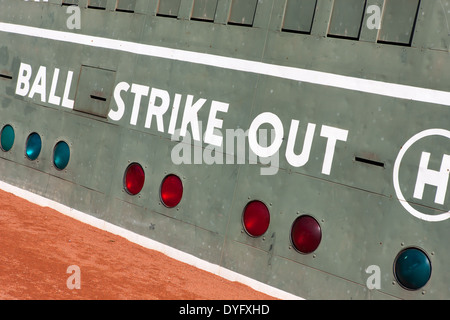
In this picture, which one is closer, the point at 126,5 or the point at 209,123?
the point at 209,123

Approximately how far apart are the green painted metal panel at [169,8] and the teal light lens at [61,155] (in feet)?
8.42

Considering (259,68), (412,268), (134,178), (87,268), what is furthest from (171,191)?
(412,268)

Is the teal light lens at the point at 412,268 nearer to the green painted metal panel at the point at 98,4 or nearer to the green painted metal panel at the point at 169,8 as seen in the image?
the green painted metal panel at the point at 169,8

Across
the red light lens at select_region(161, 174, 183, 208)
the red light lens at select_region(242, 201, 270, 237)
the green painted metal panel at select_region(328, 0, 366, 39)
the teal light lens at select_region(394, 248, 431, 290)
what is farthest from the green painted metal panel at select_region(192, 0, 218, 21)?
the teal light lens at select_region(394, 248, 431, 290)

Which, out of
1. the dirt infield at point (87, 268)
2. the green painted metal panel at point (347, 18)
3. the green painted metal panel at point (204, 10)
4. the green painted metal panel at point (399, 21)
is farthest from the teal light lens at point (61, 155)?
the green painted metal panel at point (399, 21)

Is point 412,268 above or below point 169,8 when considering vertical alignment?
below

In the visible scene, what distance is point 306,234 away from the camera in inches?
298

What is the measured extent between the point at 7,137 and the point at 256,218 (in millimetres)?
5043

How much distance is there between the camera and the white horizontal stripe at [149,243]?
788 cm

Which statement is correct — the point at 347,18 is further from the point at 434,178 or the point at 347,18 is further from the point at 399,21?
the point at 434,178

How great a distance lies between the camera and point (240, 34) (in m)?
8.35
